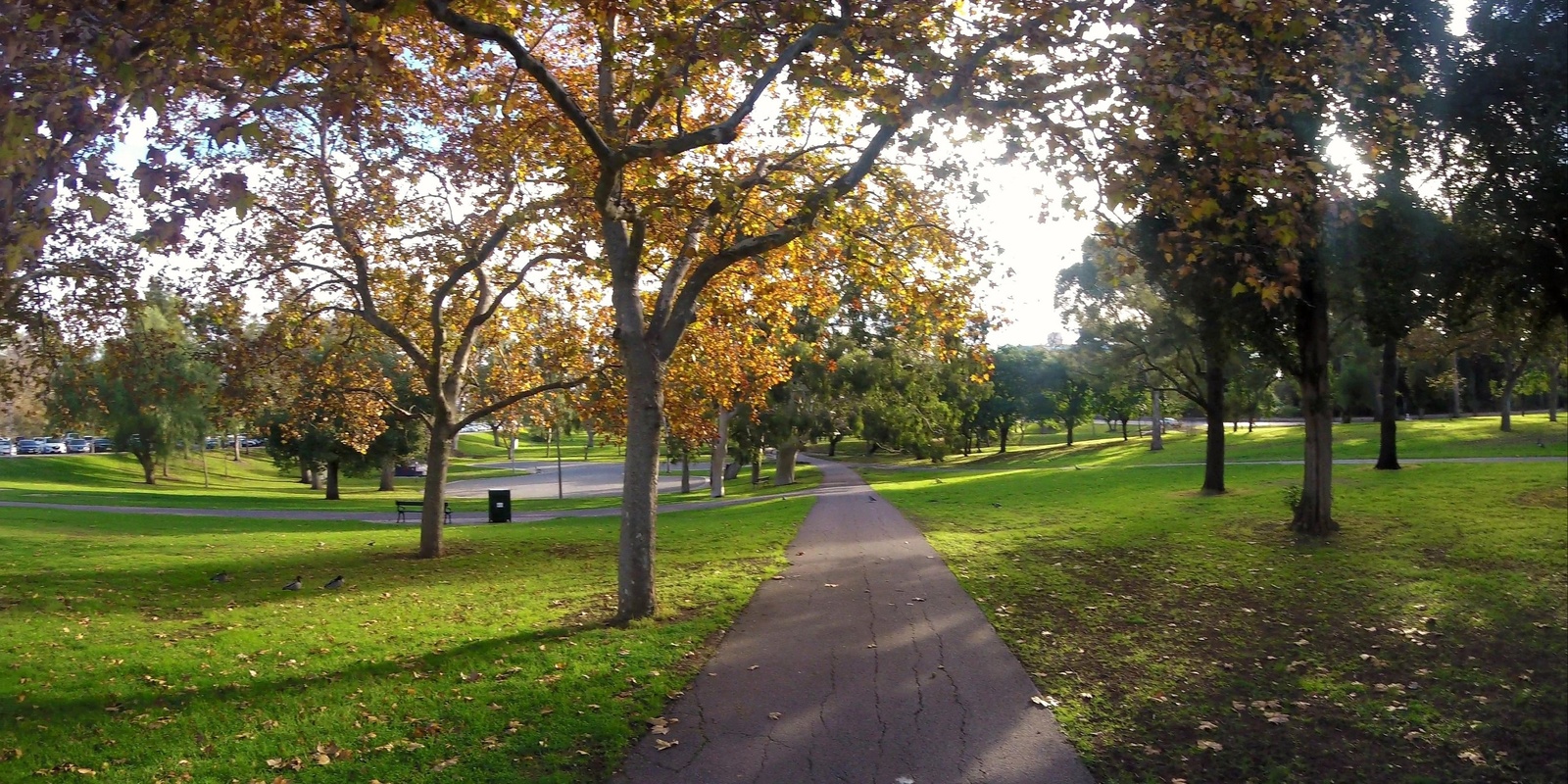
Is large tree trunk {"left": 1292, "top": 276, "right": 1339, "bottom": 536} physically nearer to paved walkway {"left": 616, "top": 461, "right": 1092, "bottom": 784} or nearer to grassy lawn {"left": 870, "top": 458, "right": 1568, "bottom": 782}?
grassy lawn {"left": 870, "top": 458, "right": 1568, "bottom": 782}

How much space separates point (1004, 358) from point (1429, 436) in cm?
2826

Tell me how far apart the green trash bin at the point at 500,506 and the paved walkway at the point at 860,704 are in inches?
633

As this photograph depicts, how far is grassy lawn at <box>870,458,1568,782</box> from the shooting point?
19.6ft

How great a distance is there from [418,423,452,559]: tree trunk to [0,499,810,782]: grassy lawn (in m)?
0.62

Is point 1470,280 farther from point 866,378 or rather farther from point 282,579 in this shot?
point 866,378

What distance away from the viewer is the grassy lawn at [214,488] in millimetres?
34906

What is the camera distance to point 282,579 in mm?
14164

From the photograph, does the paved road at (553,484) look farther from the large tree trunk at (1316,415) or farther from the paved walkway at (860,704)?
the paved walkway at (860,704)

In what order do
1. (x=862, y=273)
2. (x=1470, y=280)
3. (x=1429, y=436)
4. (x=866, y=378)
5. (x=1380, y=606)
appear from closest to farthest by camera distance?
1. (x=1380, y=606)
2. (x=862, y=273)
3. (x=1470, y=280)
4. (x=866, y=378)
5. (x=1429, y=436)

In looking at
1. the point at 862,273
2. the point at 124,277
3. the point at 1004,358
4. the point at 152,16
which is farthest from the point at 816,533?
the point at 1004,358

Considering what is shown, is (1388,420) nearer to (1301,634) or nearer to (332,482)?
(1301,634)

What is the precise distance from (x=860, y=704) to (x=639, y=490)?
13.0 ft

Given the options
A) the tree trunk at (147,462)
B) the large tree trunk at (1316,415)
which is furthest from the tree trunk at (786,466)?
the tree trunk at (147,462)

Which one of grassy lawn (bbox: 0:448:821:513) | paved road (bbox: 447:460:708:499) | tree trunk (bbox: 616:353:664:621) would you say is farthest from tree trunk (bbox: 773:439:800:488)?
tree trunk (bbox: 616:353:664:621)
